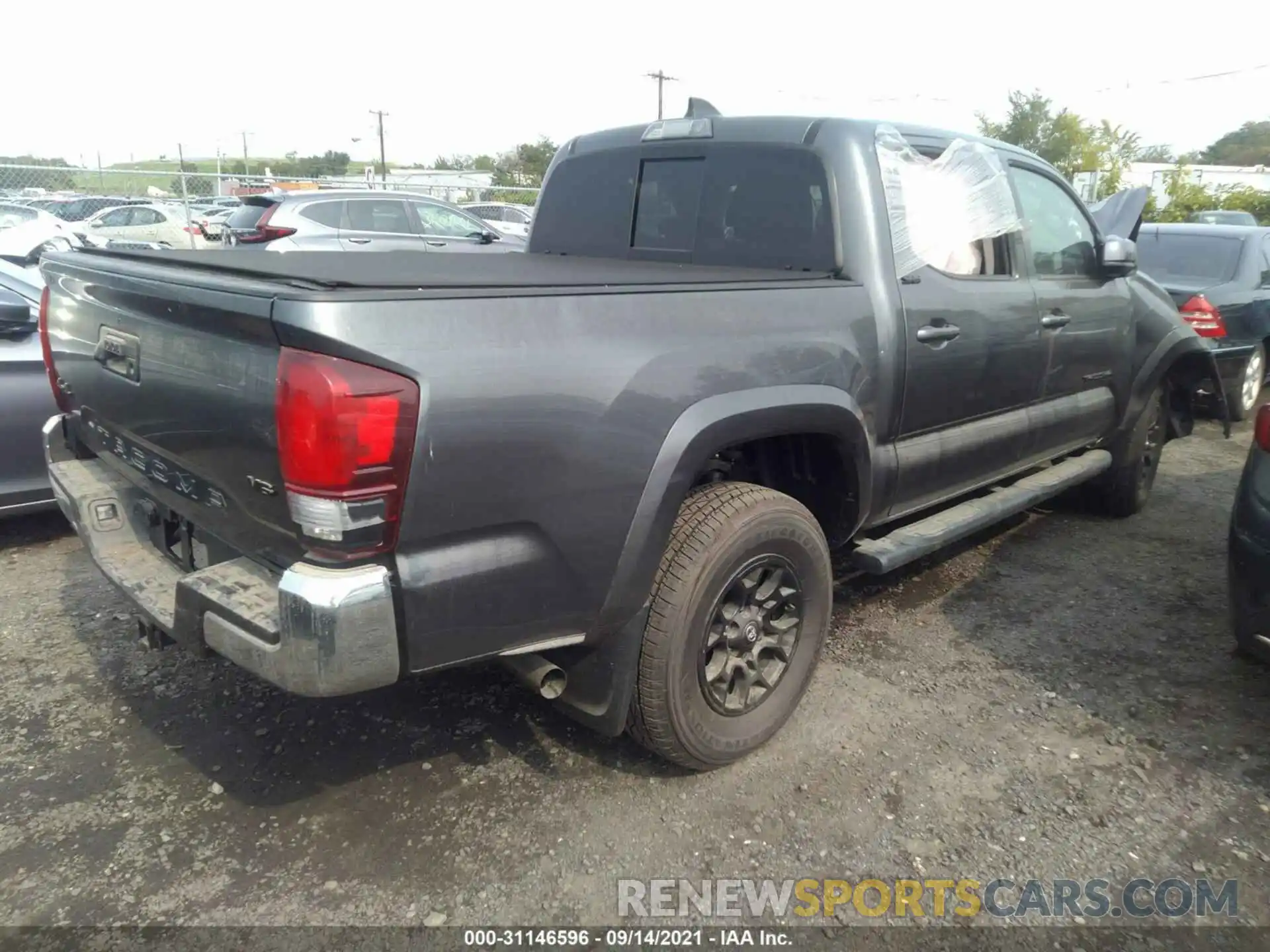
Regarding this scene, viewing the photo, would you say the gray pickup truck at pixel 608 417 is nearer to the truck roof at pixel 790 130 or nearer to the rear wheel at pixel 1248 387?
the truck roof at pixel 790 130

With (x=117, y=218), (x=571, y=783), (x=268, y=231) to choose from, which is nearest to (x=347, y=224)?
(x=268, y=231)

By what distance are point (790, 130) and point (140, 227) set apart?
17.4 metres

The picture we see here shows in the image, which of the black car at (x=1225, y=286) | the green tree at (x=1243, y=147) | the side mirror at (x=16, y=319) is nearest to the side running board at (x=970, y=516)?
the black car at (x=1225, y=286)

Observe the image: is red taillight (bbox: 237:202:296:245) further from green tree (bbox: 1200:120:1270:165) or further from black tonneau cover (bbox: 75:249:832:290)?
green tree (bbox: 1200:120:1270:165)

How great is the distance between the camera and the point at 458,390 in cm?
191

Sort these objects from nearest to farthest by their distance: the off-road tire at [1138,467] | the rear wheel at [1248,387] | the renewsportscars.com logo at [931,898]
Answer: the renewsportscars.com logo at [931,898]
the off-road tire at [1138,467]
the rear wheel at [1248,387]

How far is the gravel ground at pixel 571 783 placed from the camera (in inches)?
91.4

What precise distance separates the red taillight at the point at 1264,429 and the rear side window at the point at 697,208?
1497 millimetres

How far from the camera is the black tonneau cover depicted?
2150 millimetres

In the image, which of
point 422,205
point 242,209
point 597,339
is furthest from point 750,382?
point 242,209

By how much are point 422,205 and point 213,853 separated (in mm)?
11245

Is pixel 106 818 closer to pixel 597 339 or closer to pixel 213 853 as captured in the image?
pixel 213 853

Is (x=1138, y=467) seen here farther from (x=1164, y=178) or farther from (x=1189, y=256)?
(x=1164, y=178)

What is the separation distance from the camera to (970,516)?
364 centimetres
